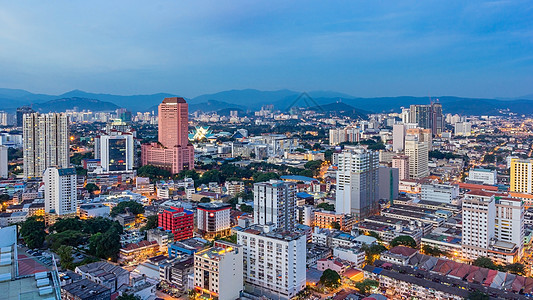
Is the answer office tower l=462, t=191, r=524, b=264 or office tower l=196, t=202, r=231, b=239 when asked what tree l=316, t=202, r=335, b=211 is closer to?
office tower l=196, t=202, r=231, b=239

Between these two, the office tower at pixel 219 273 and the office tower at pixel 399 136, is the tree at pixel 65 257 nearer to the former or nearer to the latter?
the office tower at pixel 219 273

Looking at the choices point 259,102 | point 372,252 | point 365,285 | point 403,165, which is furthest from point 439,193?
point 259,102

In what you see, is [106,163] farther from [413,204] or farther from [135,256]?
[413,204]

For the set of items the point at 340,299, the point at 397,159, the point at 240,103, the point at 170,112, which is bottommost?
the point at 340,299

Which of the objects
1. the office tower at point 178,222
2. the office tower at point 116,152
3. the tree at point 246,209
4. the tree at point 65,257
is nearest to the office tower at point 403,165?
the tree at point 246,209

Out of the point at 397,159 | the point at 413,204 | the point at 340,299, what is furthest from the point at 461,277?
the point at 397,159

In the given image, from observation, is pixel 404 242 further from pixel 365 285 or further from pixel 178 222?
pixel 178 222
